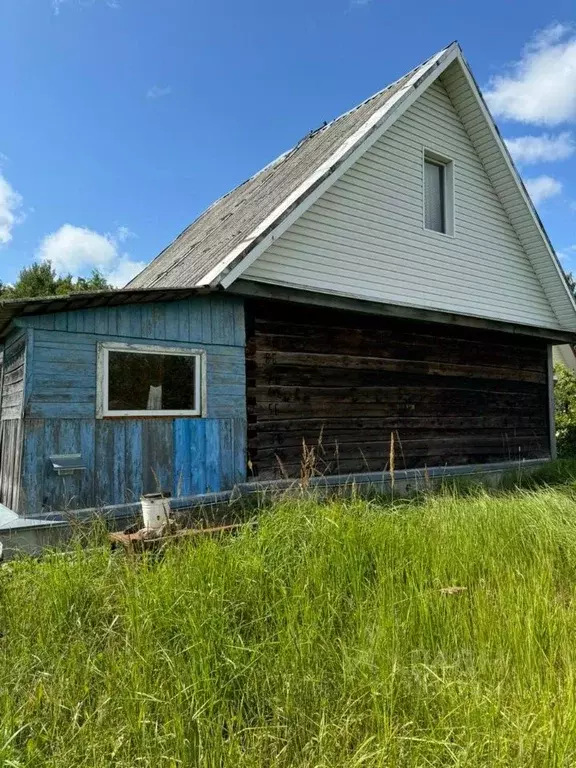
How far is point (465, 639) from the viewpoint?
2.87m

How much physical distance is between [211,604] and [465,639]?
138cm

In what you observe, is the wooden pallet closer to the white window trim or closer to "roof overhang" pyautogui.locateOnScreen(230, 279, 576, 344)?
the white window trim

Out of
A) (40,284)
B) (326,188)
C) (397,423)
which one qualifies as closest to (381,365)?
(397,423)

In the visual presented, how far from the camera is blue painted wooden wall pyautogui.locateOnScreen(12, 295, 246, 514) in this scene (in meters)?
5.52

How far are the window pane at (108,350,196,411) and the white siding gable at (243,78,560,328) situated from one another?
5.02 ft

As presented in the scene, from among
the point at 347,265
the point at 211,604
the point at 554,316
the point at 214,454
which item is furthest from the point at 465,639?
the point at 554,316

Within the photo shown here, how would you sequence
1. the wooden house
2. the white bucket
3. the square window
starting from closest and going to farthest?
the white bucket < the wooden house < the square window

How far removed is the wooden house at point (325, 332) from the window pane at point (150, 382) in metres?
0.02

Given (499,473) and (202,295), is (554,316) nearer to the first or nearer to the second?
(499,473)

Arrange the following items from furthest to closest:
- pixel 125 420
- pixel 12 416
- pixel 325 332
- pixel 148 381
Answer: pixel 325 332 → pixel 148 381 → pixel 12 416 → pixel 125 420

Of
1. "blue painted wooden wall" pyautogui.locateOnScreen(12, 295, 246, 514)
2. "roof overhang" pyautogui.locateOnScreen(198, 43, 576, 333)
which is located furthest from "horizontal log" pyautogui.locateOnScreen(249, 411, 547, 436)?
"roof overhang" pyautogui.locateOnScreen(198, 43, 576, 333)

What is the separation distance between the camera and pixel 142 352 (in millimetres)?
6234

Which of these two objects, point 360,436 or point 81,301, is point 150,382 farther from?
point 360,436

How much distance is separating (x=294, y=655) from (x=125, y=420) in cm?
404
